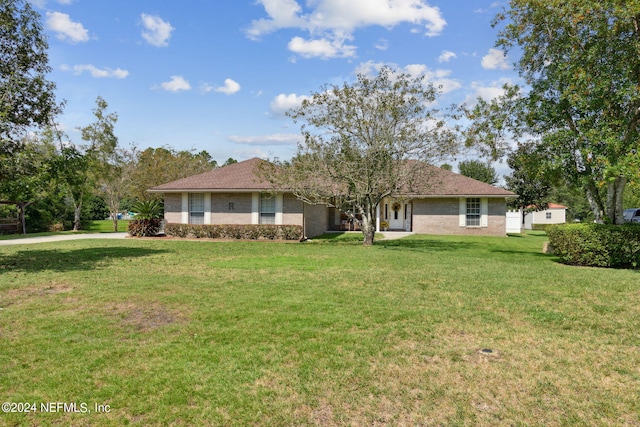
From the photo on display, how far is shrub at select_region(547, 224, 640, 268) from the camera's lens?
11211 mm

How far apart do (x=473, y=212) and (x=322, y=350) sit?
75.6 ft

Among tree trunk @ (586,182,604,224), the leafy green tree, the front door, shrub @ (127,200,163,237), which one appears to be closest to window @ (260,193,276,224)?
shrub @ (127,200,163,237)

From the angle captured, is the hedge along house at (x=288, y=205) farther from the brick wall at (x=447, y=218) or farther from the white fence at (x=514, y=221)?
the white fence at (x=514, y=221)

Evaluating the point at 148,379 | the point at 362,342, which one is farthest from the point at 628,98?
the point at 148,379

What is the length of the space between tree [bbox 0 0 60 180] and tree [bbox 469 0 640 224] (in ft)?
49.6

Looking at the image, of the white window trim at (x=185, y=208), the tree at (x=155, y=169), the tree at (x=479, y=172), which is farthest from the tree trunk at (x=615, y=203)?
the tree at (x=479, y=172)

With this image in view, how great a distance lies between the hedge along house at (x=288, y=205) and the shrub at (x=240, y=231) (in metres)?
1.22

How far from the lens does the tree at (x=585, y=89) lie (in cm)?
1109

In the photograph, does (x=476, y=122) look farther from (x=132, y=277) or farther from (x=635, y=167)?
(x=132, y=277)

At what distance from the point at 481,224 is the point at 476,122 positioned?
38.4ft

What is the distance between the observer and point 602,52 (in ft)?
39.1

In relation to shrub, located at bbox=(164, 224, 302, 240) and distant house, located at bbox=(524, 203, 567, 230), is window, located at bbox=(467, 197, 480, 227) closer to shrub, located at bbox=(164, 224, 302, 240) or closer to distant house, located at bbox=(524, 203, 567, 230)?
shrub, located at bbox=(164, 224, 302, 240)

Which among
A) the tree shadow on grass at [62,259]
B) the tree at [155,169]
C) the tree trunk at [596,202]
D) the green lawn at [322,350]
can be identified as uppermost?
the tree at [155,169]

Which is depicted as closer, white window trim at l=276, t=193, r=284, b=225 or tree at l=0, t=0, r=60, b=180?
tree at l=0, t=0, r=60, b=180
